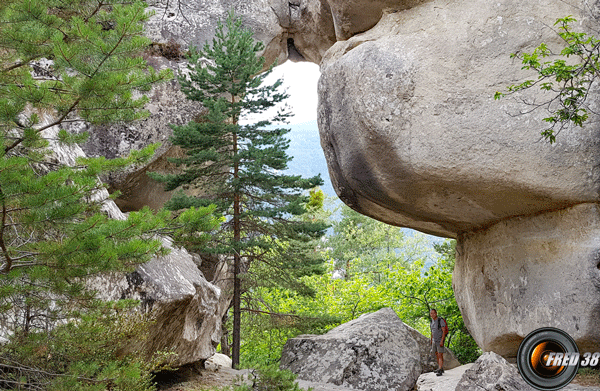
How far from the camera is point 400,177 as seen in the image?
686 cm

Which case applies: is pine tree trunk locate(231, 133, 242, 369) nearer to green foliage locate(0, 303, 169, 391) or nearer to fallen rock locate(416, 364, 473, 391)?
fallen rock locate(416, 364, 473, 391)

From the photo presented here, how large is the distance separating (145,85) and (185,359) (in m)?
5.17

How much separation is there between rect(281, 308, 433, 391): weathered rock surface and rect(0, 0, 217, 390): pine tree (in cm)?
508

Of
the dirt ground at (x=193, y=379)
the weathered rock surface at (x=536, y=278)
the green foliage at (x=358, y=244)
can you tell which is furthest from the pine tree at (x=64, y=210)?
the green foliage at (x=358, y=244)

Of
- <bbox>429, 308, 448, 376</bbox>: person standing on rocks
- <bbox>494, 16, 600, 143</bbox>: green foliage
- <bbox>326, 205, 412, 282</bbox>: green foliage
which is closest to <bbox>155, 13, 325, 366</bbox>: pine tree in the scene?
<bbox>429, 308, 448, 376</bbox>: person standing on rocks

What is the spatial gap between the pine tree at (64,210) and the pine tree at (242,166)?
5.47 m

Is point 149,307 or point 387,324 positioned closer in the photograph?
point 149,307

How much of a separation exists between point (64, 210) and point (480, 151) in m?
4.75

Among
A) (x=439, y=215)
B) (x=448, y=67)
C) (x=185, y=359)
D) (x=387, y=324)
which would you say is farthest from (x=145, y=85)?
(x=387, y=324)

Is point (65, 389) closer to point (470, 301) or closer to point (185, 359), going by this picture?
point (185, 359)

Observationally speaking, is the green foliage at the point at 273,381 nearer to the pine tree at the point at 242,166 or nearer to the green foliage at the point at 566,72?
the green foliage at the point at 566,72

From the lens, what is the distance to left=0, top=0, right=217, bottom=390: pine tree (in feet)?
13.5

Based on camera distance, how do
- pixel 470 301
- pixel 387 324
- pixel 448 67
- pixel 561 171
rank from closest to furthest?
pixel 561 171, pixel 448 67, pixel 470 301, pixel 387 324

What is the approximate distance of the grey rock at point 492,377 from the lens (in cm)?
618
